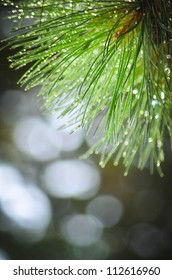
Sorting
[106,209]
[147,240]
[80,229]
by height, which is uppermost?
[106,209]

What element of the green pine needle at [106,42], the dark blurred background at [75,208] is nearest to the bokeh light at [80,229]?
the dark blurred background at [75,208]

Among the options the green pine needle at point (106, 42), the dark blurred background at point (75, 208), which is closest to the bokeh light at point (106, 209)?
the dark blurred background at point (75, 208)

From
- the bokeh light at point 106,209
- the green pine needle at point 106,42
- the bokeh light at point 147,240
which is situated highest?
the green pine needle at point 106,42

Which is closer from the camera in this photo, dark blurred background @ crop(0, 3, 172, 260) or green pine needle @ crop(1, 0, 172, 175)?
green pine needle @ crop(1, 0, 172, 175)

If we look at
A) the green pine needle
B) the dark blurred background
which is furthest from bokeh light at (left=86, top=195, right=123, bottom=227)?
the green pine needle

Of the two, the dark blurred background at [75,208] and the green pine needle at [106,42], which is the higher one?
the green pine needle at [106,42]

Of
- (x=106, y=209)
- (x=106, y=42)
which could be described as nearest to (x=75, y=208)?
(x=106, y=209)

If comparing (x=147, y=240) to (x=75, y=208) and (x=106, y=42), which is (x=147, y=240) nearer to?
(x=75, y=208)

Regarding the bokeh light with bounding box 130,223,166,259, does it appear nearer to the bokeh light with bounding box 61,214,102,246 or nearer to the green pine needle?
→ the bokeh light with bounding box 61,214,102,246

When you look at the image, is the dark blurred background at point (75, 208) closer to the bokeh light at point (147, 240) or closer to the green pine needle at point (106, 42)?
the bokeh light at point (147, 240)

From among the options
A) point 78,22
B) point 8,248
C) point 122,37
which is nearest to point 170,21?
point 122,37

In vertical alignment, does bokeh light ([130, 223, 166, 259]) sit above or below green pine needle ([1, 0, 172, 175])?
below

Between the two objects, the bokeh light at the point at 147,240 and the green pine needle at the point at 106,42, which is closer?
the green pine needle at the point at 106,42

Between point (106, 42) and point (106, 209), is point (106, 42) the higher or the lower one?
the higher one
